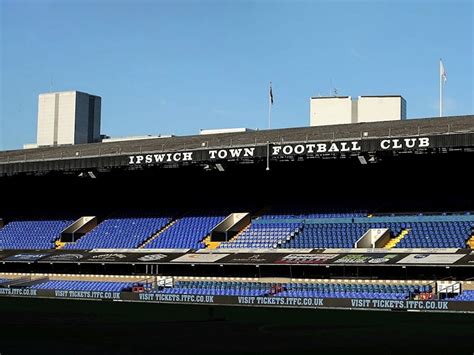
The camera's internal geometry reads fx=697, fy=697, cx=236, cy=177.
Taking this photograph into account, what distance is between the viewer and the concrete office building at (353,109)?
65250 millimetres

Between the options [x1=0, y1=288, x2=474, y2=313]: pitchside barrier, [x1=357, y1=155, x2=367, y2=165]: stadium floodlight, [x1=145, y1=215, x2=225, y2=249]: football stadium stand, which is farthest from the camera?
[x1=145, y1=215, x2=225, y2=249]: football stadium stand

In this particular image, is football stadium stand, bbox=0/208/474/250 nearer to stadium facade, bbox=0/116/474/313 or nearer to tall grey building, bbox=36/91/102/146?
stadium facade, bbox=0/116/474/313

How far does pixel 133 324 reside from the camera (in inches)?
1006

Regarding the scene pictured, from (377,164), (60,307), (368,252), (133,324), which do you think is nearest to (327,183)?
(377,164)

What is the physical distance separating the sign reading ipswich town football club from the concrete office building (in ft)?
75.5

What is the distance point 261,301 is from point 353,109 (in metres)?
34.8

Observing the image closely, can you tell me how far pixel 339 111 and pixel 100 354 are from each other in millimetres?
49714

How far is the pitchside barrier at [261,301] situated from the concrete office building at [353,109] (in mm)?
32499

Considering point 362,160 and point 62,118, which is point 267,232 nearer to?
point 362,160

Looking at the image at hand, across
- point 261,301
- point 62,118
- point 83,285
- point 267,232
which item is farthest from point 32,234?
point 62,118

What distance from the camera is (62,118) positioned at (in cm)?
8675

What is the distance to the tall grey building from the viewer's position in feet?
283

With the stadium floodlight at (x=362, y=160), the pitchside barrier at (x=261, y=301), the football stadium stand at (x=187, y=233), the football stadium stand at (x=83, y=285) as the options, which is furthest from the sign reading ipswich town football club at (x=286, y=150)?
the pitchside barrier at (x=261, y=301)

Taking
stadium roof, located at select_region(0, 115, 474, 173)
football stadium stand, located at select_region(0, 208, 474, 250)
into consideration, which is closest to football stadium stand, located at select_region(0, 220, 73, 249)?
football stadium stand, located at select_region(0, 208, 474, 250)
